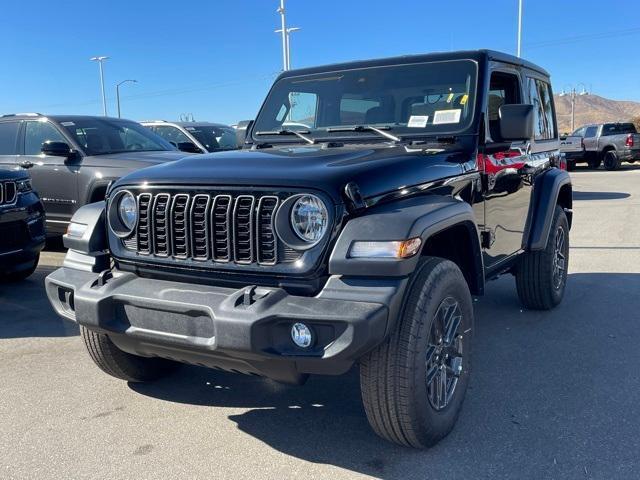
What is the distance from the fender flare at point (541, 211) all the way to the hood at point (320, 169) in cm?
136

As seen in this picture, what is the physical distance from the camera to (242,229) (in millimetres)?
2826

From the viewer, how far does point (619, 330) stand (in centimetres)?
479

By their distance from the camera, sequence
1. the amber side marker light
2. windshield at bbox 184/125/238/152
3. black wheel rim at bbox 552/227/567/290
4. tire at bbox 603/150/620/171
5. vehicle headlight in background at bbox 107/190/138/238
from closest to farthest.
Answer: the amber side marker light
vehicle headlight in background at bbox 107/190/138/238
black wheel rim at bbox 552/227/567/290
windshield at bbox 184/125/238/152
tire at bbox 603/150/620/171

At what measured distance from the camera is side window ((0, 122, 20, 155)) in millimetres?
7980

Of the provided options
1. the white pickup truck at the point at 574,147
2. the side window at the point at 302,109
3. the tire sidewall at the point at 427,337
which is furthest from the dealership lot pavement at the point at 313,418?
the white pickup truck at the point at 574,147

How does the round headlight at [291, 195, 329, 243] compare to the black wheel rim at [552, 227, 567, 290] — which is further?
the black wheel rim at [552, 227, 567, 290]

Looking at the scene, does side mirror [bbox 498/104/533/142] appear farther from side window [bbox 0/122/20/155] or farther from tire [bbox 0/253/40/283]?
side window [bbox 0/122/20/155]

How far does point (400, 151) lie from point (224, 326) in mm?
1503

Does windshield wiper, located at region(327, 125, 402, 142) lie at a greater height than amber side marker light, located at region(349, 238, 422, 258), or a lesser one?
greater

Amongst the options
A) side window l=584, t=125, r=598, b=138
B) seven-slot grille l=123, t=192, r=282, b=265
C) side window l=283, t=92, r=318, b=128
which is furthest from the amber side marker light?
side window l=584, t=125, r=598, b=138

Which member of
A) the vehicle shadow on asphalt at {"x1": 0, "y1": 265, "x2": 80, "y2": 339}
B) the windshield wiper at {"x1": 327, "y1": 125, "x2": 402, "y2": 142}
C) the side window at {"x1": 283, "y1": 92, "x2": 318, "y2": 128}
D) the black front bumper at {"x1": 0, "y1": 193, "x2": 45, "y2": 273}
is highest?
the side window at {"x1": 283, "y1": 92, "x2": 318, "y2": 128}

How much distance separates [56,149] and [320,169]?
5249mm

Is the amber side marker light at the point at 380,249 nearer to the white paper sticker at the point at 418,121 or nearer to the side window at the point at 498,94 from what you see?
the white paper sticker at the point at 418,121

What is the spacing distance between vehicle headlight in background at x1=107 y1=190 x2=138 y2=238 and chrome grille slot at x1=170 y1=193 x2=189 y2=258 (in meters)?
0.30
